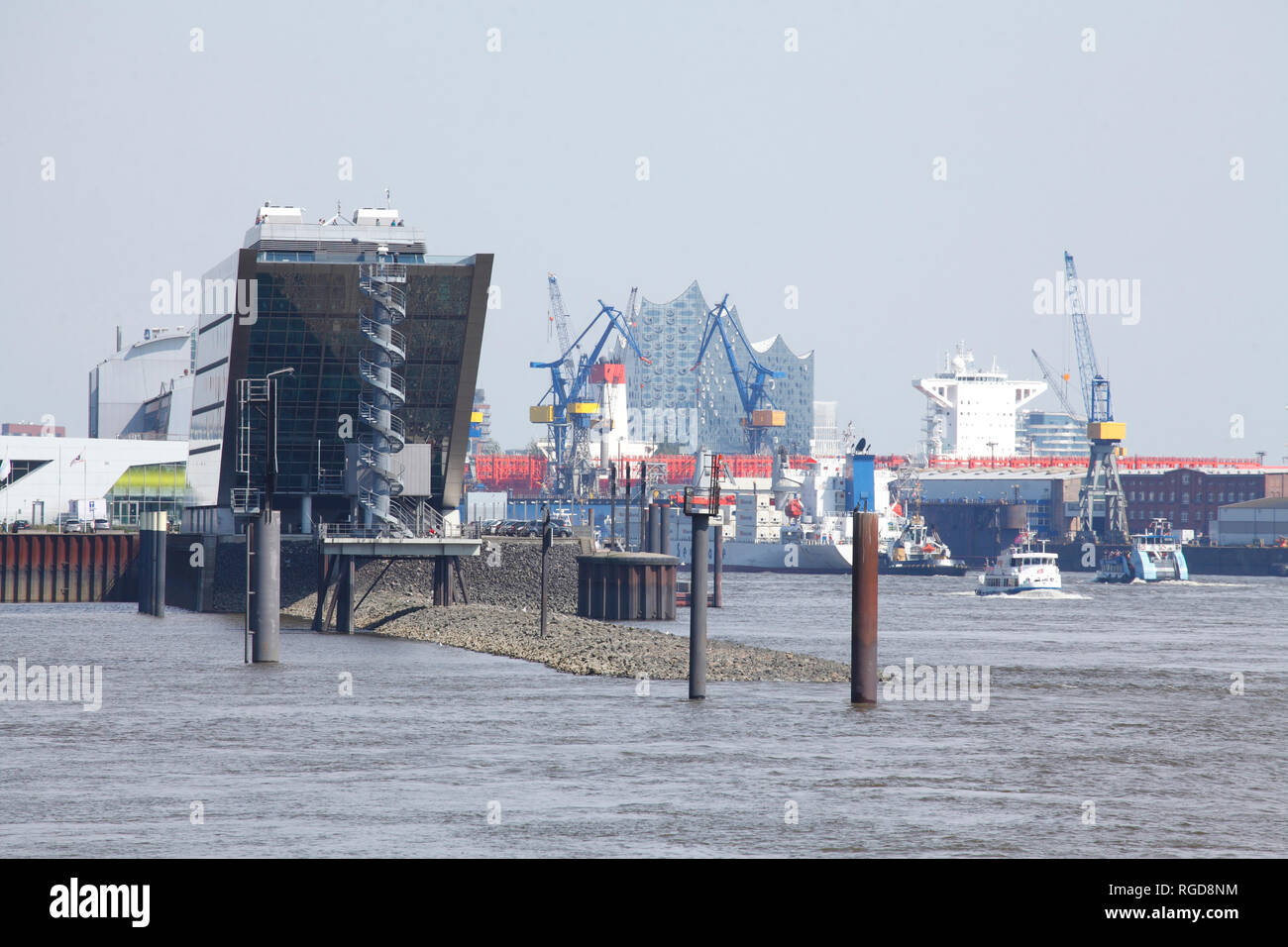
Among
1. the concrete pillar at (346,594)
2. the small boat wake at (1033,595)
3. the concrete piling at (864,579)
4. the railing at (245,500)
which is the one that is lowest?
the small boat wake at (1033,595)

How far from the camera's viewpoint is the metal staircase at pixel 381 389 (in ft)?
244

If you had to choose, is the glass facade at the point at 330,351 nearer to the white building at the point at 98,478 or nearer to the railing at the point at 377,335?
the railing at the point at 377,335

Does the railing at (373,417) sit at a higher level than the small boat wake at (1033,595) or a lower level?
higher

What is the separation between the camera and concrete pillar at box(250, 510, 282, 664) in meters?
49.0

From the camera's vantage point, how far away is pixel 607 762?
34.9 m

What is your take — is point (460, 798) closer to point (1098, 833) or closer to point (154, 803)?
point (154, 803)

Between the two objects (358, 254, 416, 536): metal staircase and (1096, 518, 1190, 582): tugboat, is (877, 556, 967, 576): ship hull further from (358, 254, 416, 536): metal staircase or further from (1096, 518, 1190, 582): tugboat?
(358, 254, 416, 536): metal staircase

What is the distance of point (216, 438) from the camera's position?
88.4m

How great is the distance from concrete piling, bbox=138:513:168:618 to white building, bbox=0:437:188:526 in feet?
89.0

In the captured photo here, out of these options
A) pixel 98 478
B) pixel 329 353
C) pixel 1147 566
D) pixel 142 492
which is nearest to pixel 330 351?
pixel 329 353

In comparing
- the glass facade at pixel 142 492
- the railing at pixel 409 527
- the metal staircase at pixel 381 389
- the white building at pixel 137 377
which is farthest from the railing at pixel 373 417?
the white building at pixel 137 377

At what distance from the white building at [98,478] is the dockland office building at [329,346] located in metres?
27.6

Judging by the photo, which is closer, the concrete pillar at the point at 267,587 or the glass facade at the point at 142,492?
the concrete pillar at the point at 267,587
